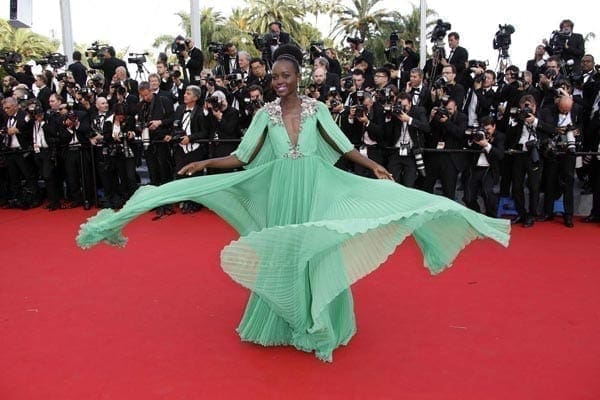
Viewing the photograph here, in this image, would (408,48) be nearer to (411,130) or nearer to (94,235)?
(411,130)

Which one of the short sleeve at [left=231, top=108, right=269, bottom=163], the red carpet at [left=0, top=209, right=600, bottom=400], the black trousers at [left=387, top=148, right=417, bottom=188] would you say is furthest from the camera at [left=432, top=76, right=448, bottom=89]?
the short sleeve at [left=231, top=108, right=269, bottom=163]

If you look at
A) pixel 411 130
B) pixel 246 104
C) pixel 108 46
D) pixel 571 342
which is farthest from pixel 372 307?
pixel 108 46

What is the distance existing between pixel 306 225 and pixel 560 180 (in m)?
5.22

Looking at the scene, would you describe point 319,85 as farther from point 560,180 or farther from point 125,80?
point 125,80

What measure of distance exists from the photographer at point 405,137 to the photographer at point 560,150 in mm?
1381

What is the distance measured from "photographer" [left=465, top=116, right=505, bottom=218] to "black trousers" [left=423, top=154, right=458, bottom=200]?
0.20m

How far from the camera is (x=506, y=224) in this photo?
3.02 metres

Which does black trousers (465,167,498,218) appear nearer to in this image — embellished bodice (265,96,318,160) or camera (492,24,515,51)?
camera (492,24,515,51)

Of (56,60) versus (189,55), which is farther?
(56,60)

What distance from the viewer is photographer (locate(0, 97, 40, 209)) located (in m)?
8.66

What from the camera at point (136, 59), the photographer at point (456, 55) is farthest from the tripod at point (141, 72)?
the photographer at point (456, 55)

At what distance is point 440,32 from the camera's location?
8359mm

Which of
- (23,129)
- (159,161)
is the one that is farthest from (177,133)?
(23,129)

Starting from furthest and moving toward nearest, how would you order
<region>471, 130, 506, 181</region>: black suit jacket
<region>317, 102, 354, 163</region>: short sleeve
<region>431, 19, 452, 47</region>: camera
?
<region>431, 19, 452, 47</region>: camera → <region>471, 130, 506, 181</region>: black suit jacket → <region>317, 102, 354, 163</region>: short sleeve
